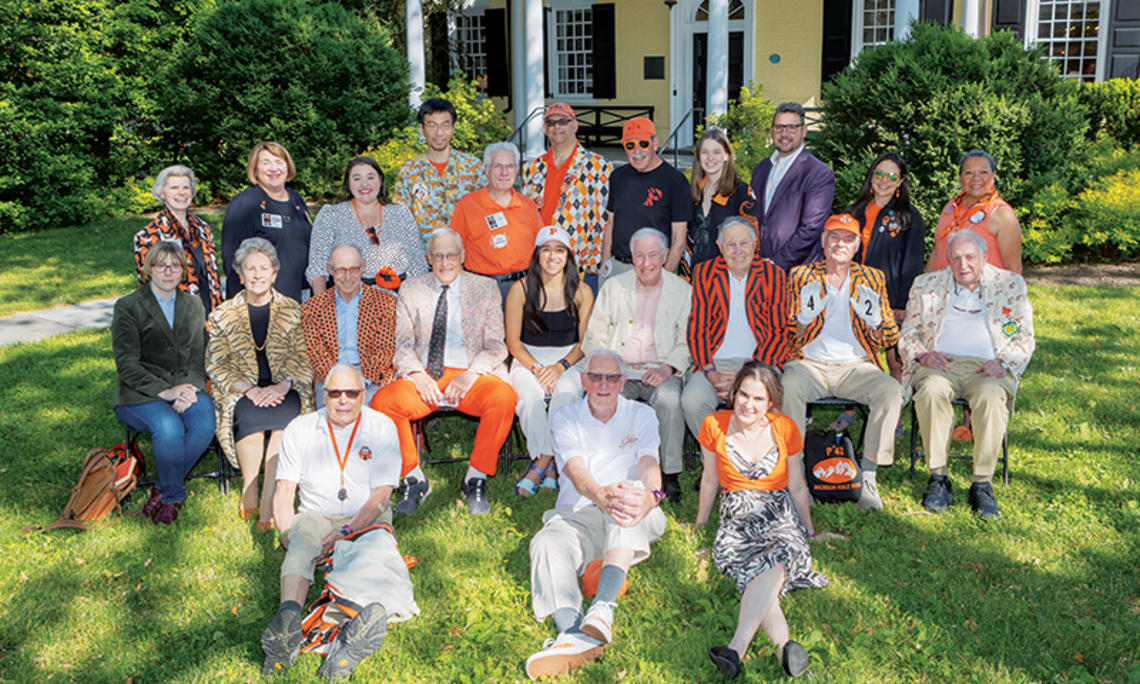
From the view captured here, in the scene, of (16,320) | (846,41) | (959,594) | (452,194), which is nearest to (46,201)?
(16,320)

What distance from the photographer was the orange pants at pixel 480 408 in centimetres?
539

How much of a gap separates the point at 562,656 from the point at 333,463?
1580 millimetres

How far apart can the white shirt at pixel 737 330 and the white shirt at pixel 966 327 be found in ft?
3.77

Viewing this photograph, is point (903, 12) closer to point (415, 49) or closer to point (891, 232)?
point (415, 49)

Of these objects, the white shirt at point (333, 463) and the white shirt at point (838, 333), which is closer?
the white shirt at point (333, 463)

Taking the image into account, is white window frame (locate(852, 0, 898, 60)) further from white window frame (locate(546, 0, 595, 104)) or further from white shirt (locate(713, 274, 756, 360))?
white shirt (locate(713, 274, 756, 360))

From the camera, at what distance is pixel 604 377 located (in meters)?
4.57

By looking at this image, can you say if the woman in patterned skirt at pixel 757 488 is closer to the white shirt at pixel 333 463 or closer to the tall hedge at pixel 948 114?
the white shirt at pixel 333 463

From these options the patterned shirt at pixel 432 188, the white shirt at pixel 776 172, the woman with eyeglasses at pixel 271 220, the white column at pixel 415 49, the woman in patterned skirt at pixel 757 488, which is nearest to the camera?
the woman in patterned skirt at pixel 757 488

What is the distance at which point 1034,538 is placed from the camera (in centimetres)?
475

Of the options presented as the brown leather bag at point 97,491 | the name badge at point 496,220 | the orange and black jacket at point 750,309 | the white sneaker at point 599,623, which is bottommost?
the white sneaker at point 599,623

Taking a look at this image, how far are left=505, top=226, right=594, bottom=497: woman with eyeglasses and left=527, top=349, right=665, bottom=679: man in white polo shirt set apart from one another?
0.79 metres

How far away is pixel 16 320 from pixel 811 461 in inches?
330

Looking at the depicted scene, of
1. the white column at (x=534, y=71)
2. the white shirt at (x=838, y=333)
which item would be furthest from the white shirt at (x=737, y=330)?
the white column at (x=534, y=71)
